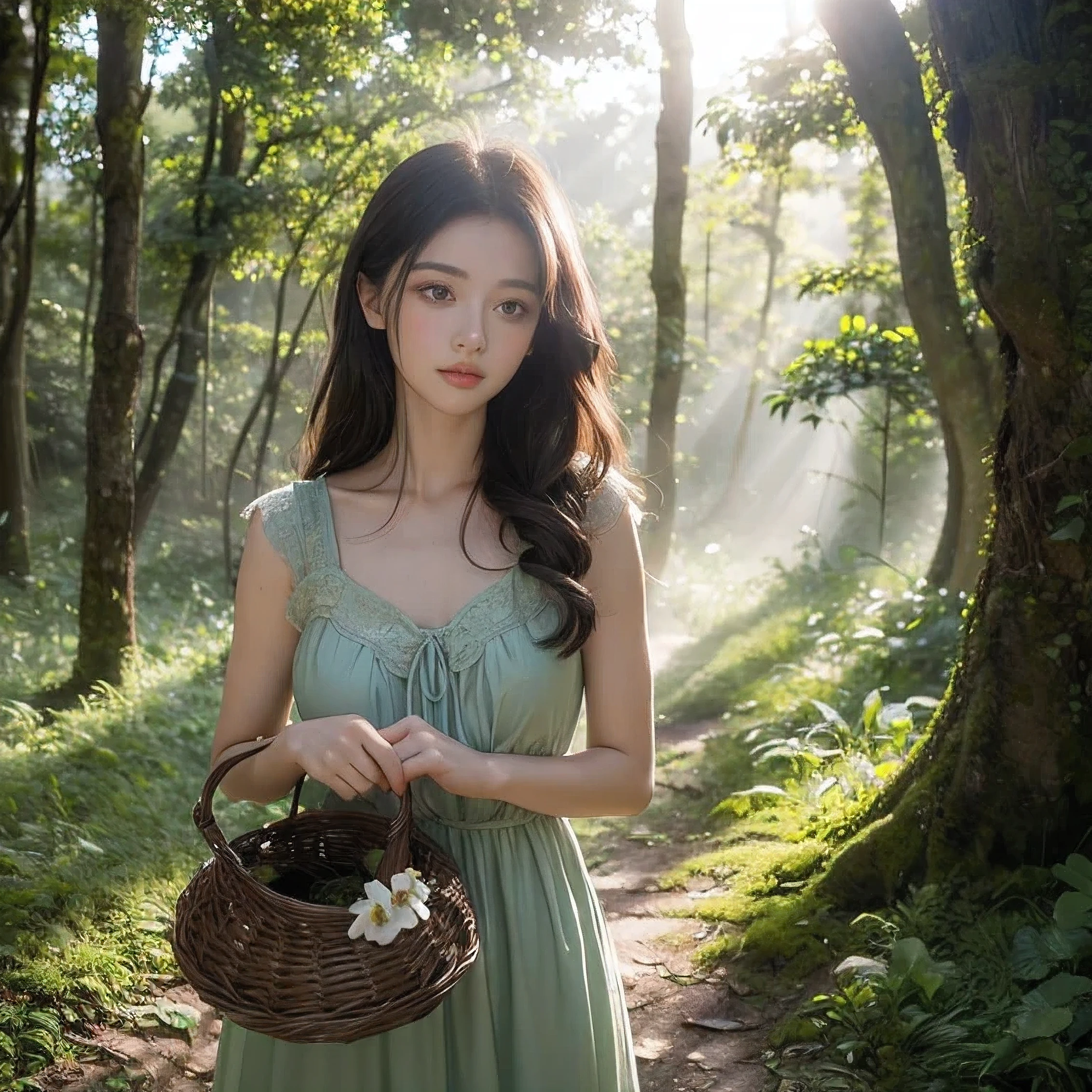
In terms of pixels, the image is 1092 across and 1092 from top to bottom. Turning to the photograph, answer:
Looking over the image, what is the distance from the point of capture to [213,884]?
1539 millimetres

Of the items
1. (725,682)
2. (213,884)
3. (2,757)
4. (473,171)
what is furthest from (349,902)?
(725,682)

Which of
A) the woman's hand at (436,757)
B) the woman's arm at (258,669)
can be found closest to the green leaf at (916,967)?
the woman's hand at (436,757)

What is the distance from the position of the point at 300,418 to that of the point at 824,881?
17998 mm

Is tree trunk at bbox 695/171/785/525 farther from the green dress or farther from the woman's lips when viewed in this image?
the green dress

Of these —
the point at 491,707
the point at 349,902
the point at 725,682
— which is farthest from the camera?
the point at 725,682

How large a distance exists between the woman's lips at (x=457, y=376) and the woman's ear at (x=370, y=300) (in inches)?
7.4

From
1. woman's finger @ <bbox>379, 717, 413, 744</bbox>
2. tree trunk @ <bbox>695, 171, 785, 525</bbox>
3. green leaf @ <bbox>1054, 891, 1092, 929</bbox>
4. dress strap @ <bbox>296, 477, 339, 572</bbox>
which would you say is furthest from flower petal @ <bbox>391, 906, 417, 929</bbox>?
tree trunk @ <bbox>695, 171, 785, 525</bbox>

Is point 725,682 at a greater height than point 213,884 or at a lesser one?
lesser

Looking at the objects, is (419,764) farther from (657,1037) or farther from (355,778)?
(657,1037)

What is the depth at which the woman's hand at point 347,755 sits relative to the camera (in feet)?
5.42

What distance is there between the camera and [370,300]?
215 cm

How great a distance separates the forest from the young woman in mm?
349

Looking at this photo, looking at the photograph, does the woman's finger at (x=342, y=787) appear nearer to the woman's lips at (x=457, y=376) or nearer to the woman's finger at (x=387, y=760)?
the woman's finger at (x=387, y=760)

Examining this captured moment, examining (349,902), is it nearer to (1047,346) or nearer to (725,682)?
(1047,346)
